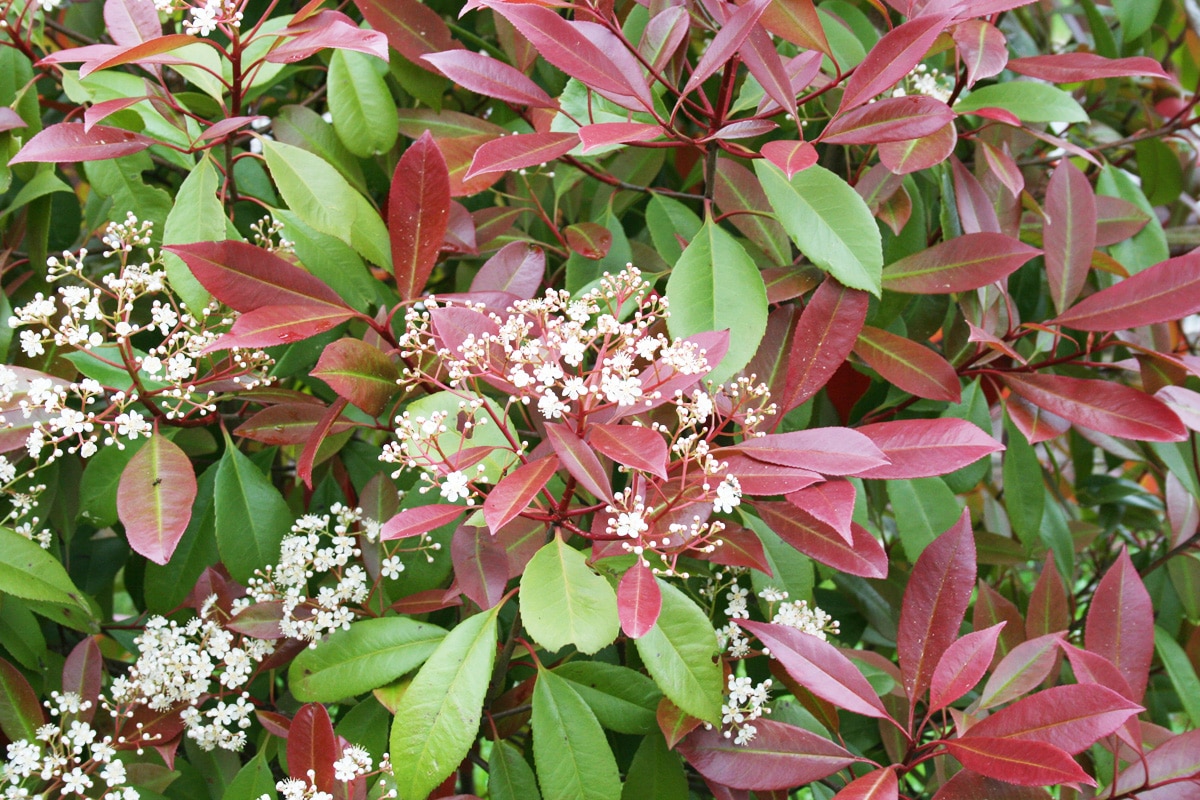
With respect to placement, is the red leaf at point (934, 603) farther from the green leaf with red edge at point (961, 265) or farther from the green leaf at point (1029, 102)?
the green leaf at point (1029, 102)

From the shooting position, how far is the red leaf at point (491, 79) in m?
1.07

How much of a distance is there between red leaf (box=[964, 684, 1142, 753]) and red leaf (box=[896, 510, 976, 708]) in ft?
0.32

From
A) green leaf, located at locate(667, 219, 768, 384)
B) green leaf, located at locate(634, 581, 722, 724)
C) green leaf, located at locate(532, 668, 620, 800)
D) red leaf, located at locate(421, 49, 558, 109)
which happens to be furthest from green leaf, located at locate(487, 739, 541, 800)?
red leaf, located at locate(421, 49, 558, 109)

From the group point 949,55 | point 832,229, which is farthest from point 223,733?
point 949,55

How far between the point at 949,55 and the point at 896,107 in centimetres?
69

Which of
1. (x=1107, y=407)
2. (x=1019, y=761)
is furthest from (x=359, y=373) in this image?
(x=1107, y=407)

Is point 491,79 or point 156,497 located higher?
point 491,79

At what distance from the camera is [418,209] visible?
104cm

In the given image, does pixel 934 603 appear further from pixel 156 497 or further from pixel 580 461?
pixel 156 497

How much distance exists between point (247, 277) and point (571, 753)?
1.96 feet

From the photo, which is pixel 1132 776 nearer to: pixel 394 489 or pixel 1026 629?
pixel 1026 629

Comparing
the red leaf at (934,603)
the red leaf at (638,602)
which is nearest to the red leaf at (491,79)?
the red leaf at (638,602)

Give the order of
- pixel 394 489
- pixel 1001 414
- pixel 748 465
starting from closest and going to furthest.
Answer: pixel 748 465 < pixel 394 489 < pixel 1001 414

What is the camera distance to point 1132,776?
3.37 ft
